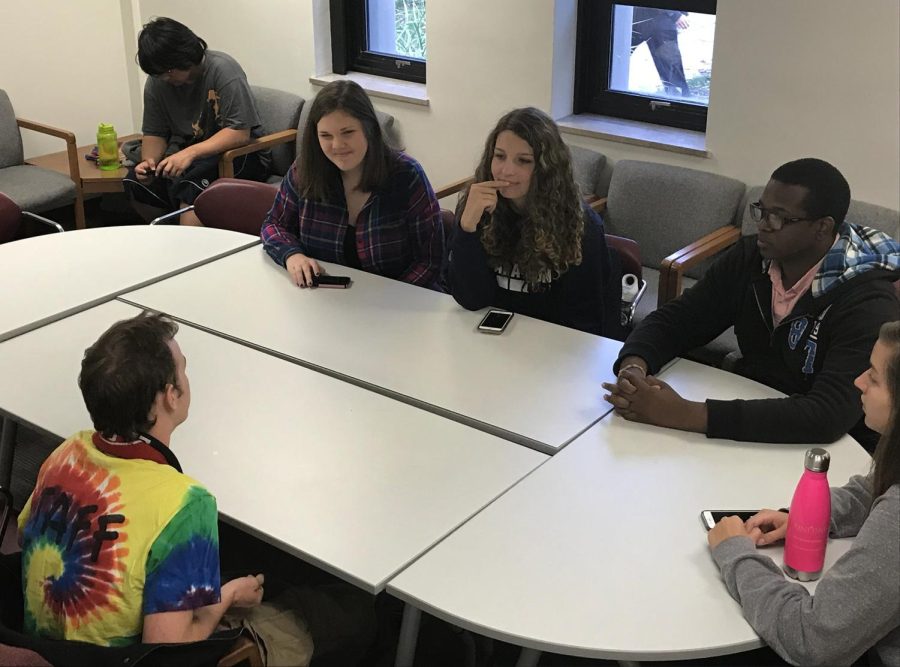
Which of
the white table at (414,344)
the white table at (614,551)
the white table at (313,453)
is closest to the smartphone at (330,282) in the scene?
the white table at (414,344)

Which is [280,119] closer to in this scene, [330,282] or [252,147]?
[252,147]

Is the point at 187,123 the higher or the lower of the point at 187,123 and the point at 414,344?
the higher

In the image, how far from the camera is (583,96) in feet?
15.1

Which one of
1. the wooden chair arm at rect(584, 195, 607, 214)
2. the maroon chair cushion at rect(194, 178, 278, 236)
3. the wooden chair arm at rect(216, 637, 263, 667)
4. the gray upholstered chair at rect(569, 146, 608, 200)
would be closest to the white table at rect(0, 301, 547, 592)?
the wooden chair arm at rect(216, 637, 263, 667)

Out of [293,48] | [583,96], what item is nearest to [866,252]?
[583,96]

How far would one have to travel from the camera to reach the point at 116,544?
5.51 ft

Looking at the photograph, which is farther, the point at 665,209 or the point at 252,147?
the point at 252,147

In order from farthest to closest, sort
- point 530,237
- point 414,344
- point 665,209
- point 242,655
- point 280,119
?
point 280,119 < point 665,209 < point 530,237 < point 414,344 < point 242,655

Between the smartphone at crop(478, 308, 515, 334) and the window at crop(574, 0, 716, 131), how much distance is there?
1.91 meters

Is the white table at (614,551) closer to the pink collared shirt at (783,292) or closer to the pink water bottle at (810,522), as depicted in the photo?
the pink water bottle at (810,522)

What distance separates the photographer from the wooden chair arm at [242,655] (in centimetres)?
179

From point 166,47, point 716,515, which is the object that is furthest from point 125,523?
point 166,47

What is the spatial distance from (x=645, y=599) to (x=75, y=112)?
4.99 metres

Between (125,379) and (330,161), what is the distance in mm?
1536
